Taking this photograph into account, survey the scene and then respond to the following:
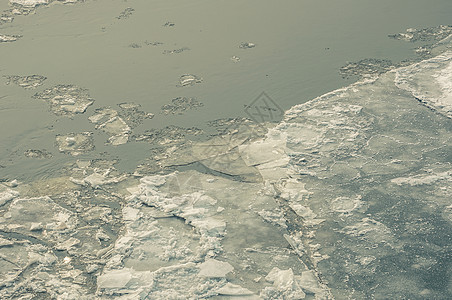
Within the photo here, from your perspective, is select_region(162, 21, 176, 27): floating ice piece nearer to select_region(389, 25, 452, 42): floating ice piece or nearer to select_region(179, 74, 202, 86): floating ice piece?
select_region(179, 74, 202, 86): floating ice piece

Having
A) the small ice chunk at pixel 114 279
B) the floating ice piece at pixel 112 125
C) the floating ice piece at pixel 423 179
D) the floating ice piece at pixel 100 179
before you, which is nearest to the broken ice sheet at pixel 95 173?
the floating ice piece at pixel 100 179

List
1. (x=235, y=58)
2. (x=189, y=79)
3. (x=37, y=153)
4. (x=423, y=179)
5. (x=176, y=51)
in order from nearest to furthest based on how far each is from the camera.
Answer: (x=423, y=179)
(x=37, y=153)
(x=189, y=79)
(x=235, y=58)
(x=176, y=51)

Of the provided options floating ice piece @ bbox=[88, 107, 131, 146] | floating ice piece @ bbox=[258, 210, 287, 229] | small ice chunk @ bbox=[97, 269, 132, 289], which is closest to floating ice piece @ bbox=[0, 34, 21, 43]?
floating ice piece @ bbox=[88, 107, 131, 146]

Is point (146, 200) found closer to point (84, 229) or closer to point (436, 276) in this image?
point (84, 229)

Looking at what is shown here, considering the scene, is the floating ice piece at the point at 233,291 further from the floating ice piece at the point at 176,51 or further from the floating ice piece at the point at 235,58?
the floating ice piece at the point at 176,51

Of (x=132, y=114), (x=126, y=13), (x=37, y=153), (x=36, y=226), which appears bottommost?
(x=36, y=226)

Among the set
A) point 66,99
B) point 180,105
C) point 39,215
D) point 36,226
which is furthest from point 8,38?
point 36,226

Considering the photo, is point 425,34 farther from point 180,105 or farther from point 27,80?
point 27,80
